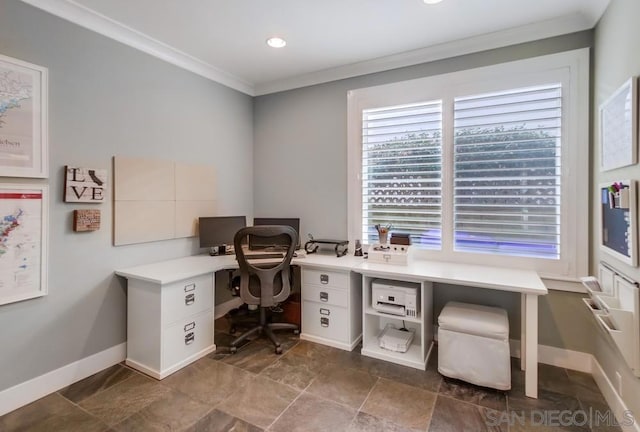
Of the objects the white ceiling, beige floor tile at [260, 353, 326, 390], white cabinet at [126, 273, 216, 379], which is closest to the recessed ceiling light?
the white ceiling

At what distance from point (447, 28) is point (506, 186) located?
1372 millimetres

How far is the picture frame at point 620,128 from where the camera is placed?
164 centimetres

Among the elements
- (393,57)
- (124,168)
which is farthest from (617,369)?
(124,168)

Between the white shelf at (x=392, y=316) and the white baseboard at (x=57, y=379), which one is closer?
the white baseboard at (x=57, y=379)

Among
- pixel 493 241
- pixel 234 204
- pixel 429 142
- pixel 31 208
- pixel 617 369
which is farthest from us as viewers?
pixel 234 204

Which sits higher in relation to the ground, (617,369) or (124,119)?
(124,119)

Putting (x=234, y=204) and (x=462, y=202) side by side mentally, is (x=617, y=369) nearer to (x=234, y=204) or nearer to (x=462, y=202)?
(x=462, y=202)

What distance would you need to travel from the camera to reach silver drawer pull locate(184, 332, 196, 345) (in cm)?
258

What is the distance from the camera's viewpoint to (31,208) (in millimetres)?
2113

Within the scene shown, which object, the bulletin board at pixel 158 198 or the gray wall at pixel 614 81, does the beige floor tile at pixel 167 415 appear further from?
the gray wall at pixel 614 81

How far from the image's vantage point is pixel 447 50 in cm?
285

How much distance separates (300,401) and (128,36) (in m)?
3.09

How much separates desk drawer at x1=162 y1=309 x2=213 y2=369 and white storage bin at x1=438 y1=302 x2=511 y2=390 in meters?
1.91

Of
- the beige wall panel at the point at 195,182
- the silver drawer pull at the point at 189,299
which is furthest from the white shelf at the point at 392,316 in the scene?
the beige wall panel at the point at 195,182
